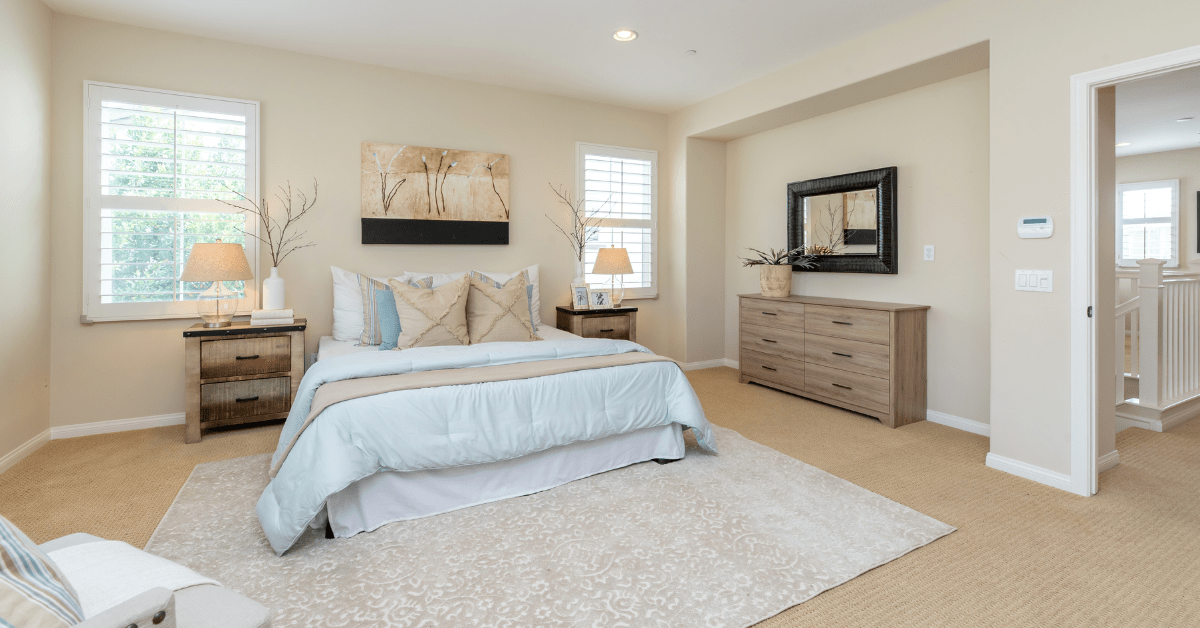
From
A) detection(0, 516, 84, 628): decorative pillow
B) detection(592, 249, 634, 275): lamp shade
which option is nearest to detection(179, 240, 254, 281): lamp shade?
detection(592, 249, 634, 275): lamp shade

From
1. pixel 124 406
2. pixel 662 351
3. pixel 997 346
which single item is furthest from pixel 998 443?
pixel 124 406

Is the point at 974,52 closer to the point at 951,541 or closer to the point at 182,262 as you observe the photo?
the point at 951,541

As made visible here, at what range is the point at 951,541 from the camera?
2211mm

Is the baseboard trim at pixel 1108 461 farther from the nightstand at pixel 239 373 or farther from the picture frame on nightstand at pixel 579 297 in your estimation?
the nightstand at pixel 239 373

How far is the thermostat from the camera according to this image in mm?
2738

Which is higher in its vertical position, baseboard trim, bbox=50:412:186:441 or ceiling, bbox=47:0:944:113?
ceiling, bbox=47:0:944:113

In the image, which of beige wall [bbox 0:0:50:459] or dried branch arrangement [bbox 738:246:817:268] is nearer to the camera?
beige wall [bbox 0:0:50:459]

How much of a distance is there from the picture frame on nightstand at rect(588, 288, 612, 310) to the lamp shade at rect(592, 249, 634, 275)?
0.58ft

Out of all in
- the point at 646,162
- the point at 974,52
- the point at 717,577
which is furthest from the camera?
the point at 646,162

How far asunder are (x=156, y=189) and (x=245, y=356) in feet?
4.04

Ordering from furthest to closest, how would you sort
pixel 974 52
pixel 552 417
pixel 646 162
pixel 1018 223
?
1. pixel 646 162
2. pixel 974 52
3. pixel 1018 223
4. pixel 552 417

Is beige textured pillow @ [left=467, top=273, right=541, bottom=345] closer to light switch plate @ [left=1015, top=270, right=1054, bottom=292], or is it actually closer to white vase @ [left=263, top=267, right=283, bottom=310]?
white vase @ [left=263, top=267, right=283, bottom=310]

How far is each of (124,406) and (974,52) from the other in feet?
18.5

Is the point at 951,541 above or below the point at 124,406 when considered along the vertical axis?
below
